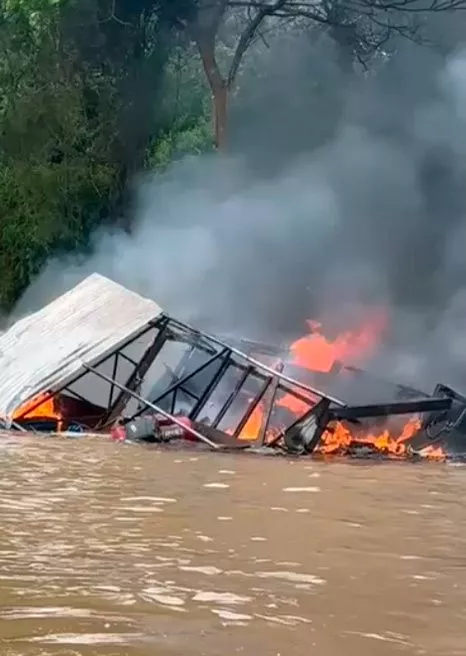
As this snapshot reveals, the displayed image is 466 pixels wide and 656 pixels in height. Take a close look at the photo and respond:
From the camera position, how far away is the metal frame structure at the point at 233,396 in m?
13.7

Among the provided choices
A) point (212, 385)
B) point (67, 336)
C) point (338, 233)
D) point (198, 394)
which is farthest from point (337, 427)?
point (338, 233)

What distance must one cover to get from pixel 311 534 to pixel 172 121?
21144 millimetres

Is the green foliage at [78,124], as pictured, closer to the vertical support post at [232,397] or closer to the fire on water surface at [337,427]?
the fire on water surface at [337,427]

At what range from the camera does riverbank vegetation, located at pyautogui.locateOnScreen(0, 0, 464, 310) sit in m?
25.4

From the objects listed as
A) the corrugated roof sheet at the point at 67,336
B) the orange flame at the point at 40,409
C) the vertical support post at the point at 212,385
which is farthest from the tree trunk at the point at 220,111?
the vertical support post at the point at 212,385

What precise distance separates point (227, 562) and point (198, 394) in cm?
934

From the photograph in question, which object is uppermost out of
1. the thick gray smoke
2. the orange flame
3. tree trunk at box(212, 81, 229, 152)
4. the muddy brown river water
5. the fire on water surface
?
tree trunk at box(212, 81, 229, 152)

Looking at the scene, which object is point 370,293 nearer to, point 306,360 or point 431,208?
point 431,208

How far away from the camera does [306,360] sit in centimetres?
1702

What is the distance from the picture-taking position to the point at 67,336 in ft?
51.4

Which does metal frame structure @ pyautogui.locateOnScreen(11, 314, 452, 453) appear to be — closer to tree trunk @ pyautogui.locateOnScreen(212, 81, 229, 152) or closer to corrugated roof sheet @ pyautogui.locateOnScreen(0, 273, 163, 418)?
corrugated roof sheet @ pyautogui.locateOnScreen(0, 273, 163, 418)

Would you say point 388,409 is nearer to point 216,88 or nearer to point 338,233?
point 338,233

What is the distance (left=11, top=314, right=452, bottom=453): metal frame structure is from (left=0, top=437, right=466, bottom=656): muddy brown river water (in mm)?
1685

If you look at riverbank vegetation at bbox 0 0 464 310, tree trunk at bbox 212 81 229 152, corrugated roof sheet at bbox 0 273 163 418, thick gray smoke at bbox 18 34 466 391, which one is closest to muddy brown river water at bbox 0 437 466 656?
corrugated roof sheet at bbox 0 273 163 418
